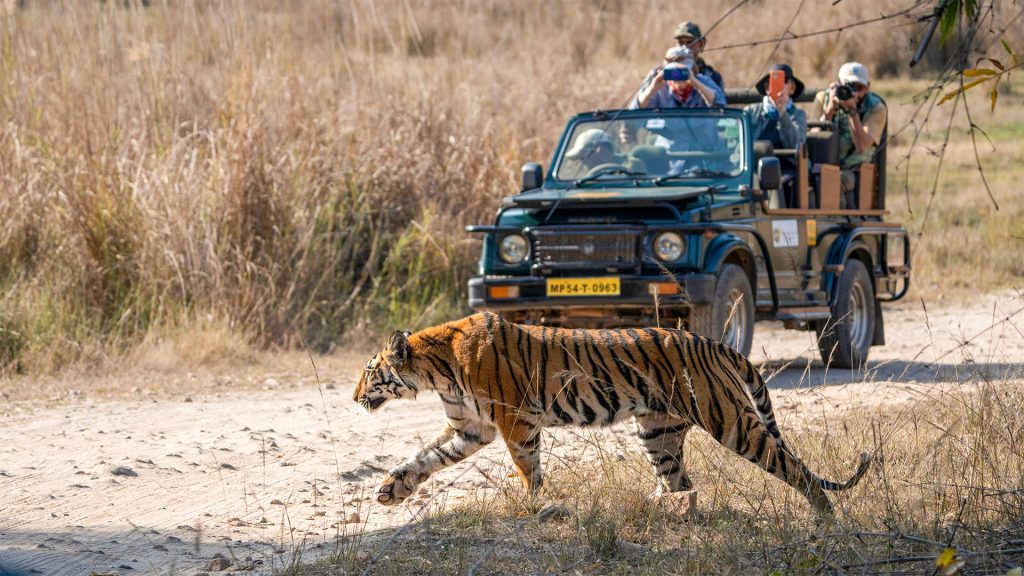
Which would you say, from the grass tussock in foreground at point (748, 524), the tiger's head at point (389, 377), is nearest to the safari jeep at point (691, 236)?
the grass tussock in foreground at point (748, 524)

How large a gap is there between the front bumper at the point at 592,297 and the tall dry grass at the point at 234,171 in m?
2.74

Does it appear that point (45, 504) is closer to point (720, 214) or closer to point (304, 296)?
point (720, 214)

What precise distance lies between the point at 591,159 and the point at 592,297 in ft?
5.38

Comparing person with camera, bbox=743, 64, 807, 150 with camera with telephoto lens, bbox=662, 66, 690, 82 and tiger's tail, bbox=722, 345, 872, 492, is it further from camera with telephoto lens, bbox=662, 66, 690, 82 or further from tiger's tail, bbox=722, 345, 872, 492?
tiger's tail, bbox=722, 345, 872, 492

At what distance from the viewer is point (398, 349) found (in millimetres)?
6035

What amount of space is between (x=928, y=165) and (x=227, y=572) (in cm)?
1871

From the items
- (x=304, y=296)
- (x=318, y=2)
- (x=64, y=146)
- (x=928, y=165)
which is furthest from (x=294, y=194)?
(x=928, y=165)

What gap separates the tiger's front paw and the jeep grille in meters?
3.47

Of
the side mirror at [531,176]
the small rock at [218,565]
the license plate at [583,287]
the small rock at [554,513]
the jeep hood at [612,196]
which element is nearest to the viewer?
the small rock at [218,565]

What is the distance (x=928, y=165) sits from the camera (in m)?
21.9

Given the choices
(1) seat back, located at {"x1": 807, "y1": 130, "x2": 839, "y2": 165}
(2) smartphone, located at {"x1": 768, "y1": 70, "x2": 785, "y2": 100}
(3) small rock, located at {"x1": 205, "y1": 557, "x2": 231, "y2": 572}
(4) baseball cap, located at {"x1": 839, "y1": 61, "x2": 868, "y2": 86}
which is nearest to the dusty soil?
(3) small rock, located at {"x1": 205, "y1": 557, "x2": 231, "y2": 572}

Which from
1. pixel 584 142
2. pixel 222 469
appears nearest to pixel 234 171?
pixel 584 142

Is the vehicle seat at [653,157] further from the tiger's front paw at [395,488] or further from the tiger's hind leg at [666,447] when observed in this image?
the tiger's front paw at [395,488]

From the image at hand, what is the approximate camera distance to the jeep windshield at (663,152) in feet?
33.1
